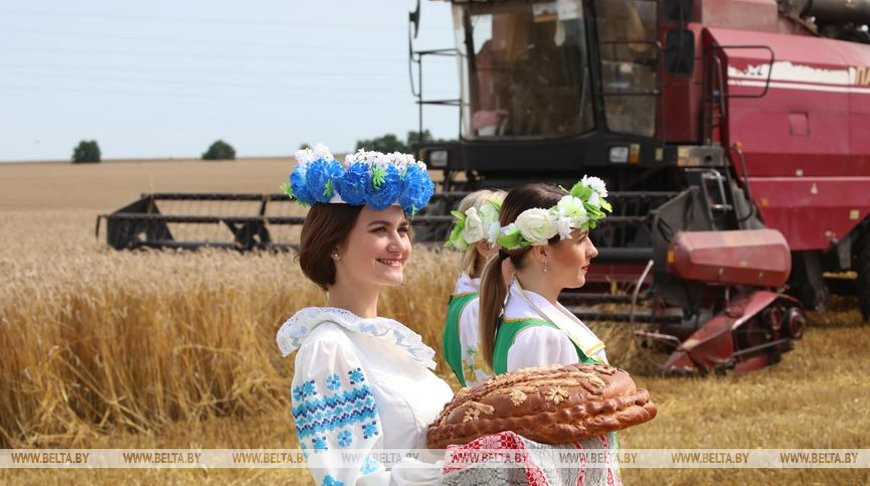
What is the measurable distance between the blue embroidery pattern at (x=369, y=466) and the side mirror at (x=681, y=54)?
24.2 feet

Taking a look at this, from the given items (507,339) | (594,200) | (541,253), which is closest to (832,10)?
(594,200)

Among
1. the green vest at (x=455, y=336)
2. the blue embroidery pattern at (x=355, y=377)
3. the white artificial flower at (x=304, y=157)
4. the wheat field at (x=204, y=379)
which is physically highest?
the white artificial flower at (x=304, y=157)

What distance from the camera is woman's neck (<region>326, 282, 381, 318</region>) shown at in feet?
8.04

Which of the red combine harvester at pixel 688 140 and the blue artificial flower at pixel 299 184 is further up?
the blue artificial flower at pixel 299 184

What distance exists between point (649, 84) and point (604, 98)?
14.8 inches

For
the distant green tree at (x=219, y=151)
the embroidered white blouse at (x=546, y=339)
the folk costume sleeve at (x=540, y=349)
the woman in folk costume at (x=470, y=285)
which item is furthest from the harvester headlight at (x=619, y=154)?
the distant green tree at (x=219, y=151)

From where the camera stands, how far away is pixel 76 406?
6598 mm

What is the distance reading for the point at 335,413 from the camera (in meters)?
2.20

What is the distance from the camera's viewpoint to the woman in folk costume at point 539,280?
298cm

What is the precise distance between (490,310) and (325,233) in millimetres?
826

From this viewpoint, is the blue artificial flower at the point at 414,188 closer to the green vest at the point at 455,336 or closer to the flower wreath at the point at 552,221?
the flower wreath at the point at 552,221

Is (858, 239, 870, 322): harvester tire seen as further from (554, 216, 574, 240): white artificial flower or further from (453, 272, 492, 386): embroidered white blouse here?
(554, 216, 574, 240): white artificial flower

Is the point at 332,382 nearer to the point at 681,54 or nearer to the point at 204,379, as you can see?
the point at 204,379

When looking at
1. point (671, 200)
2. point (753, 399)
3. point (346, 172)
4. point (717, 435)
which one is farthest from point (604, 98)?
point (346, 172)
